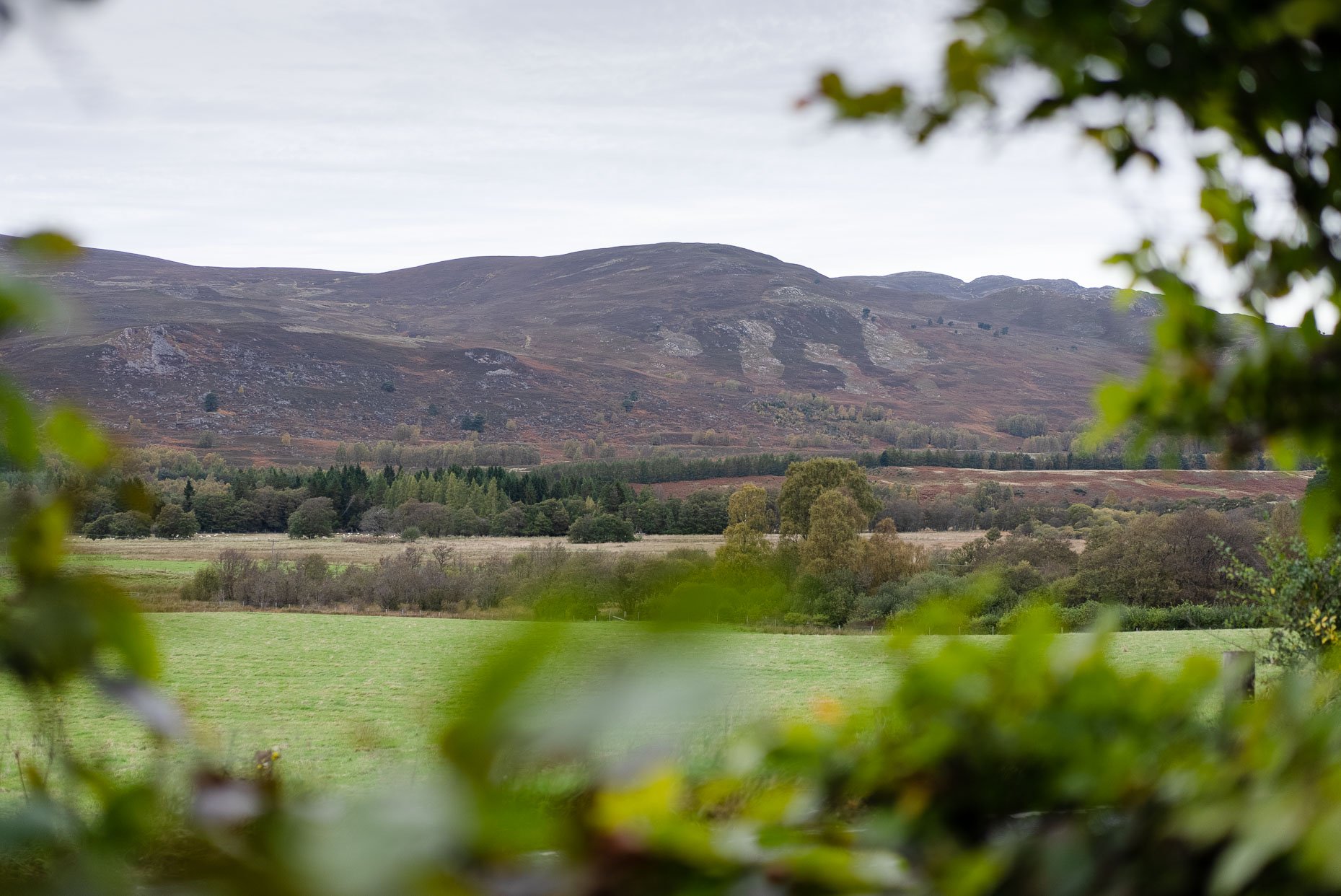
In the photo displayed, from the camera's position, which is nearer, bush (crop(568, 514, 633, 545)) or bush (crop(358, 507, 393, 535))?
bush (crop(568, 514, 633, 545))

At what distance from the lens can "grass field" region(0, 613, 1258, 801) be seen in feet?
1.26

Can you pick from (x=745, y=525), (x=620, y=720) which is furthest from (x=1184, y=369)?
(x=745, y=525)

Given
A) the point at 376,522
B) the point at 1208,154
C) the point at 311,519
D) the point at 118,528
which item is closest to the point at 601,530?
the point at 376,522

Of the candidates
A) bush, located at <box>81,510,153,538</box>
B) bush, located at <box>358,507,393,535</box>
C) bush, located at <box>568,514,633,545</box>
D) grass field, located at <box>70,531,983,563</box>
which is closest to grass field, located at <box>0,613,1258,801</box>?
bush, located at <box>81,510,153,538</box>

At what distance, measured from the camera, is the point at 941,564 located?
102ft

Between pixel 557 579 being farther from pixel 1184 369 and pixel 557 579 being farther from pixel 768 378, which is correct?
pixel 768 378

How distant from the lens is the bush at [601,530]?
125ft

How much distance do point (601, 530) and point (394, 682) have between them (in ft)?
70.1

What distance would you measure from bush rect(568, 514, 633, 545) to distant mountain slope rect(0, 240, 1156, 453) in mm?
40619

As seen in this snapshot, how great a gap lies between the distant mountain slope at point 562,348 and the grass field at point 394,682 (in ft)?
165

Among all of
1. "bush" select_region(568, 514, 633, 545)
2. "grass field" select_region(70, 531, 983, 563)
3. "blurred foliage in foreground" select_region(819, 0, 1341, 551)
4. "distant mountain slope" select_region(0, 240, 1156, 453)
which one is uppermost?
"distant mountain slope" select_region(0, 240, 1156, 453)

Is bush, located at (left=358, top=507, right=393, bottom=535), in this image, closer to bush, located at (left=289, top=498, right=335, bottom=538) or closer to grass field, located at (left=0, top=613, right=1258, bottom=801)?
bush, located at (left=289, top=498, right=335, bottom=538)

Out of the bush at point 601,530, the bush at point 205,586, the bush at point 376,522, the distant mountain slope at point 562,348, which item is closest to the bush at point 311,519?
the bush at point 376,522

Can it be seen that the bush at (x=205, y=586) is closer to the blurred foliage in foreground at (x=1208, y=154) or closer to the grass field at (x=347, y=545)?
the grass field at (x=347, y=545)
